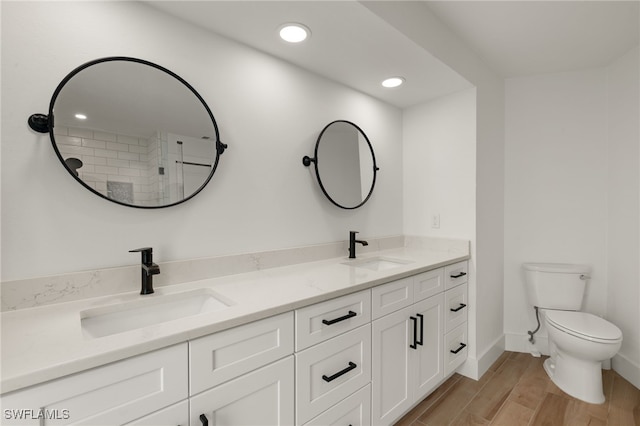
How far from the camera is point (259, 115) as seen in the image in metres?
1.59

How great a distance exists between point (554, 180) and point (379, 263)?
1709 mm

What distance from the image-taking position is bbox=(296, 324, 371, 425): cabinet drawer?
3.58 feet

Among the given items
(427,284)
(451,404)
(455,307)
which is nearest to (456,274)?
(455,307)

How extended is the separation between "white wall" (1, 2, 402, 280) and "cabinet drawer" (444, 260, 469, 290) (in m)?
0.63

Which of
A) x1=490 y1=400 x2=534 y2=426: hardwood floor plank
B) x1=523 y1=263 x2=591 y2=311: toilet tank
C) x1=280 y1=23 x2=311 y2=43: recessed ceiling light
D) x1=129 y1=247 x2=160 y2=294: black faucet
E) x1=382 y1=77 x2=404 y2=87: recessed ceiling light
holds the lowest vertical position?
x1=490 y1=400 x2=534 y2=426: hardwood floor plank

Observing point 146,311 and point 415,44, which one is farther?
point 415,44

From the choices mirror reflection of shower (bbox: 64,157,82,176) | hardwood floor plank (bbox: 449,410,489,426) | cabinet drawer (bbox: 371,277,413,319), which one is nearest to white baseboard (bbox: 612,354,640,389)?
hardwood floor plank (bbox: 449,410,489,426)

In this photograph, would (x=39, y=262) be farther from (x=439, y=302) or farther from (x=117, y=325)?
(x=439, y=302)

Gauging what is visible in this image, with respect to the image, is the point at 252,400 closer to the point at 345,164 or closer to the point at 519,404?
the point at 345,164

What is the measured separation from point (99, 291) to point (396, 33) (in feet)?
5.82

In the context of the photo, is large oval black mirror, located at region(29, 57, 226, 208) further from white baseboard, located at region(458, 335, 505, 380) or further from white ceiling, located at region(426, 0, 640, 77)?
white baseboard, located at region(458, 335, 505, 380)

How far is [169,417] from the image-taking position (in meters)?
0.79

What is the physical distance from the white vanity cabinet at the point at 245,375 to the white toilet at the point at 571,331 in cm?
190

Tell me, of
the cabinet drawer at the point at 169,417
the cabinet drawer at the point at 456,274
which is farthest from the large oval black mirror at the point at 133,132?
the cabinet drawer at the point at 456,274
